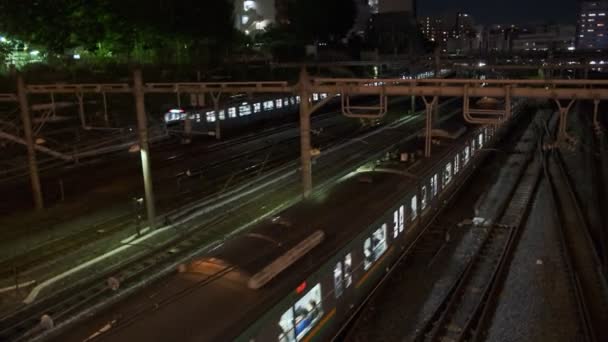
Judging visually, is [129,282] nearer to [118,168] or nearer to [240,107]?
[118,168]

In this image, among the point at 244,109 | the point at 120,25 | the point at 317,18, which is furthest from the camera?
the point at 317,18

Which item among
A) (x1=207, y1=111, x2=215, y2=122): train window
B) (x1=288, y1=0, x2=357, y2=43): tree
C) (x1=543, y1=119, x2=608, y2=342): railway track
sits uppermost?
(x1=288, y1=0, x2=357, y2=43): tree

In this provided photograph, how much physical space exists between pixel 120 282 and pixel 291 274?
6823 millimetres

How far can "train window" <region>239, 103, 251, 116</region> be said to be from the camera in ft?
124

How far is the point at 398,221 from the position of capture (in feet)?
40.9

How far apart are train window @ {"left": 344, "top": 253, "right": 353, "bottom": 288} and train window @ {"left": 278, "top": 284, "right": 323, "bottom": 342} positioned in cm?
108

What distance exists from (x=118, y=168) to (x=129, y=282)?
1442 cm

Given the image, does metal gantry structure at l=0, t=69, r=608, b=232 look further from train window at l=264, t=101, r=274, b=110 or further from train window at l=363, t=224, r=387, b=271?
train window at l=264, t=101, r=274, b=110

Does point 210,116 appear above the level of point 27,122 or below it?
below

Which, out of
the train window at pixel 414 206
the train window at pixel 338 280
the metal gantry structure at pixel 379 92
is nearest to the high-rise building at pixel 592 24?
the train window at pixel 414 206

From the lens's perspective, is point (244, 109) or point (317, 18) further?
point (317, 18)

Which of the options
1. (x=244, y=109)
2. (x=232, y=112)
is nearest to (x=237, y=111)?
(x=232, y=112)

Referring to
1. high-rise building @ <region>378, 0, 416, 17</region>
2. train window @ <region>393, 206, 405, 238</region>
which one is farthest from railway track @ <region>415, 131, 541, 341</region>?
high-rise building @ <region>378, 0, 416, 17</region>

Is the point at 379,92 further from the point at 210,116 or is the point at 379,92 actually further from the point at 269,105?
the point at 269,105
